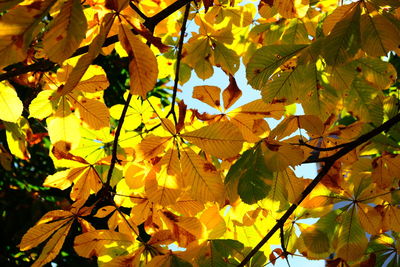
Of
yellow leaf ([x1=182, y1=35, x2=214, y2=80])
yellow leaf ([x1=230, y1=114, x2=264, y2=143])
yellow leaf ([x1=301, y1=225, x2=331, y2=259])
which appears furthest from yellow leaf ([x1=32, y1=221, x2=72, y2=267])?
yellow leaf ([x1=182, y1=35, x2=214, y2=80])

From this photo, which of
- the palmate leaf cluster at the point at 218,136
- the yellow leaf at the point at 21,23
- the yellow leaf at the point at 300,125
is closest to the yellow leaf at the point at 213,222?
the palmate leaf cluster at the point at 218,136

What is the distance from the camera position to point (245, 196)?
2.57ft

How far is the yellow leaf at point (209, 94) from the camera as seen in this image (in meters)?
1.02

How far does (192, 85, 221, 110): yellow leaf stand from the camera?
1021mm

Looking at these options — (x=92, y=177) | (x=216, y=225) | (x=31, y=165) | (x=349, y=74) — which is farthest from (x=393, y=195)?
(x=31, y=165)

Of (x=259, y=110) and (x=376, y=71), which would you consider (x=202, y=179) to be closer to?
(x=259, y=110)

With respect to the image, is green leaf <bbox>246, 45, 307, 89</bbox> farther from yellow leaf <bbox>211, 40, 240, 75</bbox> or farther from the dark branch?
yellow leaf <bbox>211, 40, 240, 75</bbox>

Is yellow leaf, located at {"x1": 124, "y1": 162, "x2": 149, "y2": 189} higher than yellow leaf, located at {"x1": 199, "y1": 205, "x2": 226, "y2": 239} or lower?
higher

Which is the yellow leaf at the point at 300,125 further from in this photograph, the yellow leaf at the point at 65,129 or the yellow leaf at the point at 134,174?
the yellow leaf at the point at 65,129

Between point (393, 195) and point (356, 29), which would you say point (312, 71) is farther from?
point (393, 195)

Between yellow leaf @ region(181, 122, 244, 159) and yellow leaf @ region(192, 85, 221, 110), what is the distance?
0.23 metres

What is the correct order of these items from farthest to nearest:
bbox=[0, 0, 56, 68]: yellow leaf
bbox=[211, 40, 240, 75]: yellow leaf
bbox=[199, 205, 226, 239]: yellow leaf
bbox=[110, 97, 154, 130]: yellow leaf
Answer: bbox=[211, 40, 240, 75]: yellow leaf → bbox=[110, 97, 154, 130]: yellow leaf → bbox=[199, 205, 226, 239]: yellow leaf → bbox=[0, 0, 56, 68]: yellow leaf

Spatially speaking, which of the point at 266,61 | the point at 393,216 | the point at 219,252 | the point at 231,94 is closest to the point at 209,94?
the point at 231,94

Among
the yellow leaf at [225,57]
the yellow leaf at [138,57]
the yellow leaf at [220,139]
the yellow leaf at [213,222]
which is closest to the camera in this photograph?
the yellow leaf at [138,57]
